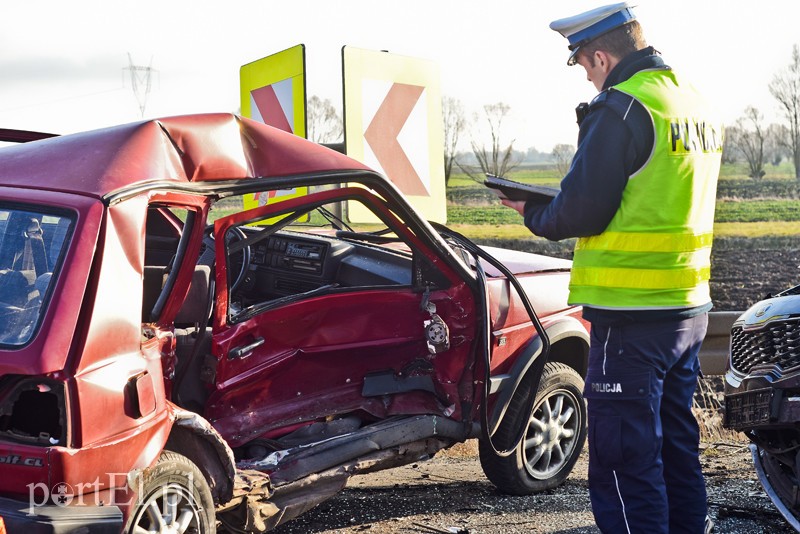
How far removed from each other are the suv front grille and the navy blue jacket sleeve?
114cm

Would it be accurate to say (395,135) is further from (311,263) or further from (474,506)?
(474,506)

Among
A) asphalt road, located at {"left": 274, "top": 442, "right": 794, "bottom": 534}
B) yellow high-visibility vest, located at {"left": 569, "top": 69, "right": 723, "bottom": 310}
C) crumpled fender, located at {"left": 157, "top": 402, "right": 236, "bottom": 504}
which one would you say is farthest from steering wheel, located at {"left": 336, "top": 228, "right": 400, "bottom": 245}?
crumpled fender, located at {"left": 157, "top": 402, "right": 236, "bottom": 504}

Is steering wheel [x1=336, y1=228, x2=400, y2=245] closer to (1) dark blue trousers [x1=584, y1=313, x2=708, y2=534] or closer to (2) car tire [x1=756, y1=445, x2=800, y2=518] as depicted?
(1) dark blue trousers [x1=584, y1=313, x2=708, y2=534]

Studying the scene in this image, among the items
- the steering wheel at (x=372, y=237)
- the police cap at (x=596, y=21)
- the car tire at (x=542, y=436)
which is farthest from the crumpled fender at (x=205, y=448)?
the police cap at (x=596, y=21)

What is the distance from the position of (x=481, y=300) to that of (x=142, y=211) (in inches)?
72.2

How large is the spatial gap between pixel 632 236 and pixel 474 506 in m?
1.90

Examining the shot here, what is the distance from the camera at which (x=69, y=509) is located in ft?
8.71

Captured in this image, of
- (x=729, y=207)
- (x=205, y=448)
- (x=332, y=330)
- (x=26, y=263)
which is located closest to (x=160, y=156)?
(x=26, y=263)

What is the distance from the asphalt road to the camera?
4199mm

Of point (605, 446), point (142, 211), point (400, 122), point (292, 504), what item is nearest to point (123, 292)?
point (142, 211)

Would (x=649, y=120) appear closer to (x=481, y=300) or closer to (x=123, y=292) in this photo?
(x=481, y=300)

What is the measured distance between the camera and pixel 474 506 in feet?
15.0

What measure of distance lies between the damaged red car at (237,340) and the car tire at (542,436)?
0.04ft

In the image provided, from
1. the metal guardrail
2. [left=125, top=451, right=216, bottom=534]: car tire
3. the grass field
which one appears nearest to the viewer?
[left=125, top=451, right=216, bottom=534]: car tire
